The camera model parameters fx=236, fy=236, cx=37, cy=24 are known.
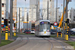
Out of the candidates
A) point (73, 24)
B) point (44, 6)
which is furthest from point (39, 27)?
point (44, 6)

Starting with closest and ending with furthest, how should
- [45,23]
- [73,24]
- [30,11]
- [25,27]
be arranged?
[45,23]
[25,27]
[73,24]
[30,11]

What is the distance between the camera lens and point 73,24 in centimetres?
11062

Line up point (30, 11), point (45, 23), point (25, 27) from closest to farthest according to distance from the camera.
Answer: point (45, 23) → point (25, 27) → point (30, 11)

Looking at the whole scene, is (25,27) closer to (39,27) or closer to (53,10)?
(53,10)

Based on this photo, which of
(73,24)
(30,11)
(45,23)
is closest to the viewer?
(45,23)

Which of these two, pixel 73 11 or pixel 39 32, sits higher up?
pixel 73 11

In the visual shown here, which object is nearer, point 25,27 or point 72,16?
point 25,27

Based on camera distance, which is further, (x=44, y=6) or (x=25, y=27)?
(x=44, y=6)

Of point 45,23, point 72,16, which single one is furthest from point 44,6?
point 45,23

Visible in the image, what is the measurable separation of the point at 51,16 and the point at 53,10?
3.27 metres

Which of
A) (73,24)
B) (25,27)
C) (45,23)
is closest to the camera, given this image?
(45,23)

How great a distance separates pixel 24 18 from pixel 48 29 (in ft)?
252

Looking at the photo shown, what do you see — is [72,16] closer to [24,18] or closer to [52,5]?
[52,5]

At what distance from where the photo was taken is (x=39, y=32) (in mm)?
45156
